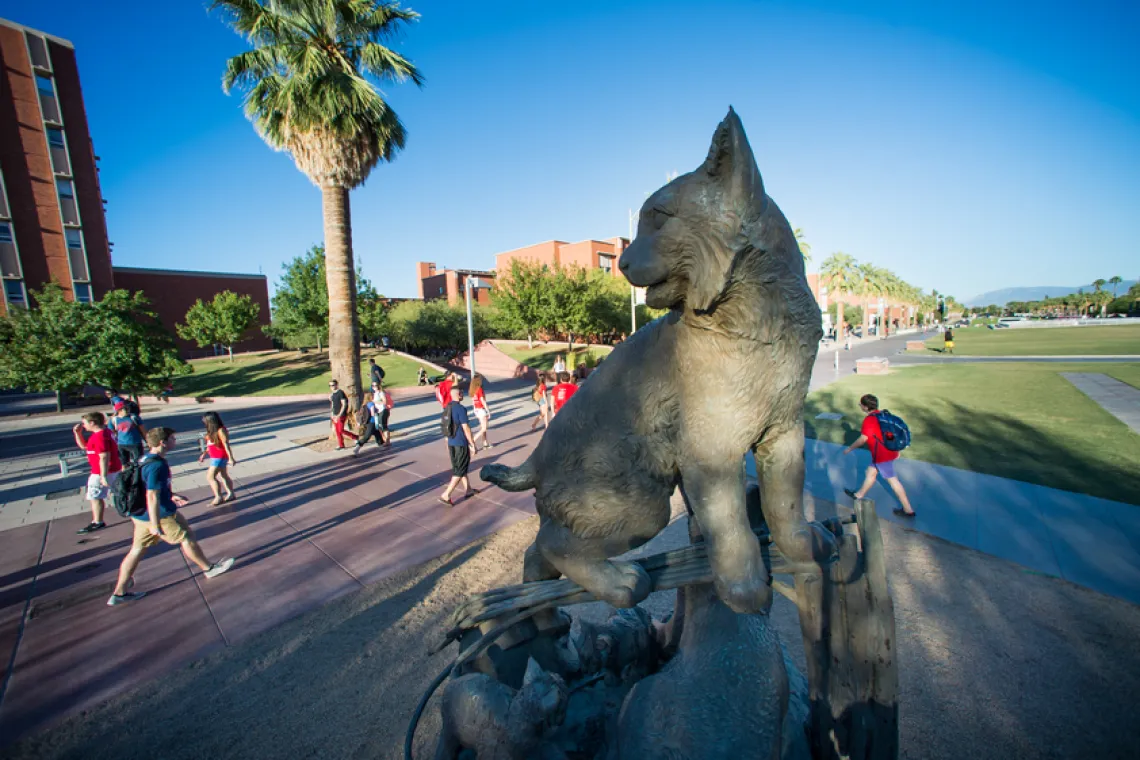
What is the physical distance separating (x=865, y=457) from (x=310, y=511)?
27.4ft

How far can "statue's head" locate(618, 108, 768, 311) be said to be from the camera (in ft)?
4.42

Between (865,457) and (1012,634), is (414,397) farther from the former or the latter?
(1012,634)

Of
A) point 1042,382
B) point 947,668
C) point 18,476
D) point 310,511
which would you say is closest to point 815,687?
point 947,668

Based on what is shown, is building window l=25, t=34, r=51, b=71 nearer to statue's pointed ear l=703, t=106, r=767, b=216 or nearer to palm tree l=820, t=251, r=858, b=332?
statue's pointed ear l=703, t=106, r=767, b=216

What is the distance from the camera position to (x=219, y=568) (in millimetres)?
5070

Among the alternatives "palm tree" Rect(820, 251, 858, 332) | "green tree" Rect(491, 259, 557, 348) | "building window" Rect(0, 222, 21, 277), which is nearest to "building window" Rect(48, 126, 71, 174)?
"building window" Rect(0, 222, 21, 277)

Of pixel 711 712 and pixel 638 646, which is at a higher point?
pixel 711 712

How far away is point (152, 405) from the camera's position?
1975 cm

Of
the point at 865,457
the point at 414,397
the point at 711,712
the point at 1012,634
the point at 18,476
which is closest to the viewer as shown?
the point at 711,712

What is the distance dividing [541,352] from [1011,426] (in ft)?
85.9

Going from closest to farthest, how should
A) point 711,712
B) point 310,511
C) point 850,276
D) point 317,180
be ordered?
point 711,712 → point 310,511 → point 317,180 → point 850,276

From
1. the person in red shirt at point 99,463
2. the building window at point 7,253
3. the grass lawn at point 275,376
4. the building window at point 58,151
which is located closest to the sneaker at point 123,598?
the person in red shirt at point 99,463

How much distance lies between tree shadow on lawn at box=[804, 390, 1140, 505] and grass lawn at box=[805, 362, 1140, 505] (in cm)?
1

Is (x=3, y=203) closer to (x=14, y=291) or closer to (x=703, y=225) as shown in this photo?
(x=14, y=291)
